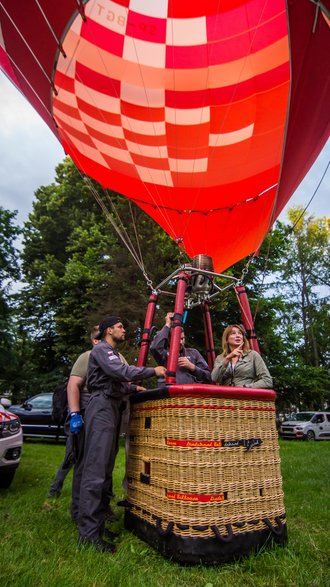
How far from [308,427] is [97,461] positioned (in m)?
14.5

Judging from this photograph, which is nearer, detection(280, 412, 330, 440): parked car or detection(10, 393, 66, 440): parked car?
detection(10, 393, 66, 440): parked car

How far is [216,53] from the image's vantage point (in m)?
4.39

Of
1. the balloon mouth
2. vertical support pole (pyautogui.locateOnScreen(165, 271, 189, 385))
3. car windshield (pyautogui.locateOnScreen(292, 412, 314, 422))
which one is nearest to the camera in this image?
vertical support pole (pyautogui.locateOnScreen(165, 271, 189, 385))

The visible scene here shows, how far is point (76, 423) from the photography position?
3209mm

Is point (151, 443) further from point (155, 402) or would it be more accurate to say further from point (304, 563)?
point (304, 563)

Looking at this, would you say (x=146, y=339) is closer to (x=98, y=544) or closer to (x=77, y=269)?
(x=98, y=544)

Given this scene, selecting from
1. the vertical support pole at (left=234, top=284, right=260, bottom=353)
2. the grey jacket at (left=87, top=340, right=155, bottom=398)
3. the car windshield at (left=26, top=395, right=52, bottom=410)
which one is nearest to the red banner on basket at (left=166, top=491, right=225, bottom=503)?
the grey jacket at (left=87, top=340, right=155, bottom=398)

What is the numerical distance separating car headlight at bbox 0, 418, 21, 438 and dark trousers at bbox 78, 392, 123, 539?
6.24ft

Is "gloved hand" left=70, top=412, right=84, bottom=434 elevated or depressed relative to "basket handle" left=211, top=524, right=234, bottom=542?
elevated

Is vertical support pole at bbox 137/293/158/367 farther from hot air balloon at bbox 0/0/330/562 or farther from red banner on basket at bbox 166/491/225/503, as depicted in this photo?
red banner on basket at bbox 166/491/225/503

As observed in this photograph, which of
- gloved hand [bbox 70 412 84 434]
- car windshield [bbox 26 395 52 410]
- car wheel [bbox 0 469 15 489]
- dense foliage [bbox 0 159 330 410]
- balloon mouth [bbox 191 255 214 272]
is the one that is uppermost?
dense foliage [bbox 0 159 330 410]

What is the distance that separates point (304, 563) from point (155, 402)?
4.00 feet

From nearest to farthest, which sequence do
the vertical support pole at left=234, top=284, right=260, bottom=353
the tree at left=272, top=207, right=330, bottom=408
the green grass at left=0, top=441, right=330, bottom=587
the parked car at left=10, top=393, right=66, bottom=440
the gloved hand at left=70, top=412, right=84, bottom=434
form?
the green grass at left=0, top=441, right=330, bottom=587
the gloved hand at left=70, top=412, right=84, bottom=434
the vertical support pole at left=234, top=284, right=260, bottom=353
the parked car at left=10, top=393, right=66, bottom=440
the tree at left=272, top=207, right=330, bottom=408

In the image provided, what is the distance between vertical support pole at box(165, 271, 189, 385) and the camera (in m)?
2.75
